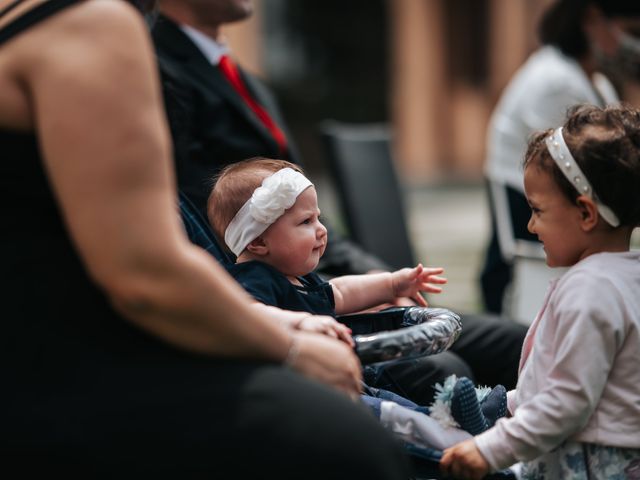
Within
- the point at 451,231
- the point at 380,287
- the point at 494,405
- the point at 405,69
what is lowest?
the point at 405,69

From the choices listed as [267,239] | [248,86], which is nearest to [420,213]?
[248,86]

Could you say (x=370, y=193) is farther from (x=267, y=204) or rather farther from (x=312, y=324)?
(x=312, y=324)

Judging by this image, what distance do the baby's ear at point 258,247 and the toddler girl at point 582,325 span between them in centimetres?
59

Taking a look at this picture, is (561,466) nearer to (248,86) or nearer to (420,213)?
(248,86)

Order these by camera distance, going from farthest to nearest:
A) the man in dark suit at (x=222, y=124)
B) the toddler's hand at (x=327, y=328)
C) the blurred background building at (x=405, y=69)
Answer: the blurred background building at (x=405, y=69) → the man in dark suit at (x=222, y=124) → the toddler's hand at (x=327, y=328)

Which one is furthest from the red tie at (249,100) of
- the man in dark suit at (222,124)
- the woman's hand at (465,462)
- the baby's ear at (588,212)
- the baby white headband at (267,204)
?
the woman's hand at (465,462)

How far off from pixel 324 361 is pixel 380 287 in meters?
0.81

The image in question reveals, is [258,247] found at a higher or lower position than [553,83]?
higher

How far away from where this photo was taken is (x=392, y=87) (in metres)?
21.6

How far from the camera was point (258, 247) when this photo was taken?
8.13 feet

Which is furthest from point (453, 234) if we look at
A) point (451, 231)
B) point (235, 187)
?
point (235, 187)

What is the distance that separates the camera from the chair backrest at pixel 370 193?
4.61 meters

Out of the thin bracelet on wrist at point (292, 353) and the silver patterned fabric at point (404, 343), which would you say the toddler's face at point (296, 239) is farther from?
the thin bracelet on wrist at point (292, 353)

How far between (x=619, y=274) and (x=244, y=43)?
16.4 metres
